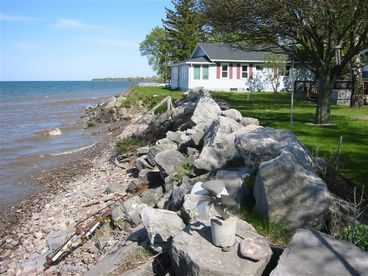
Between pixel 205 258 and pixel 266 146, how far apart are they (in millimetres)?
2689

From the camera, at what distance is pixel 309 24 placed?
49.5 feet

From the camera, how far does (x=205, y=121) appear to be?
41.3 feet

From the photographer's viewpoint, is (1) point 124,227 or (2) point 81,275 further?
(1) point 124,227

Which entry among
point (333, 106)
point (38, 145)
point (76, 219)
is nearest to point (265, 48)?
point (333, 106)

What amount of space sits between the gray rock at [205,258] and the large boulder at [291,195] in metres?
0.71

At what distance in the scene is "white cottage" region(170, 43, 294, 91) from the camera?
39.3 metres

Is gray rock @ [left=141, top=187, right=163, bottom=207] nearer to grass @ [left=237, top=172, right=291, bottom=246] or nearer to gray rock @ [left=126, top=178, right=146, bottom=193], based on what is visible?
gray rock @ [left=126, top=178, right=146, bottom=193]

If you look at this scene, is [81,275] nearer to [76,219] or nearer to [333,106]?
[76,219]

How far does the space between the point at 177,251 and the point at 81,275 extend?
99.6 inches

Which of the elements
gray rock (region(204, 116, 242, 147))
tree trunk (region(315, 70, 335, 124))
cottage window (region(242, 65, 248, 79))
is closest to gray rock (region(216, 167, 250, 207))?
gray rock (region(204, 116, 242, 147))

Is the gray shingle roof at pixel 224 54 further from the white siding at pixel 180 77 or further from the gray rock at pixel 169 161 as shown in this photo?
the gray rock at pixel 169 161

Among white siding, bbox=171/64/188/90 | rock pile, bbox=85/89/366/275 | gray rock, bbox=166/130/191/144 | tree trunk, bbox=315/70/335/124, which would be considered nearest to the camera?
rock pile, bbox=85/89/366/275

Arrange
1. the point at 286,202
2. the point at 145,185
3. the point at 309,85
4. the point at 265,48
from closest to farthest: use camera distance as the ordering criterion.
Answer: the point at 286,202 → the point at 145,185 → the point at 265,48 → the point at 309,85

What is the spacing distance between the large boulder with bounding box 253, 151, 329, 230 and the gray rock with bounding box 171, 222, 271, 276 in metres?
0.71
